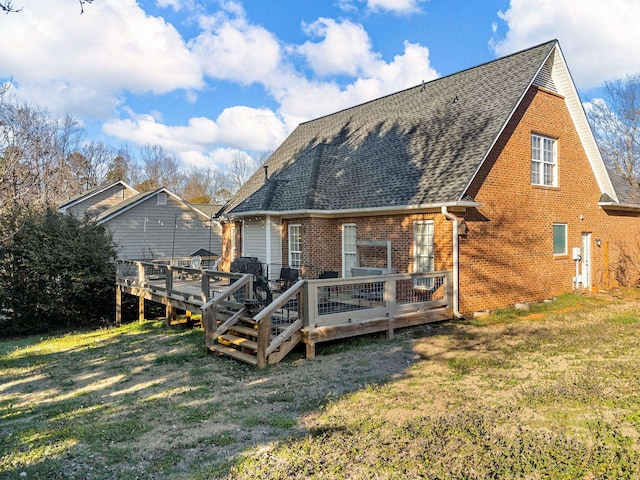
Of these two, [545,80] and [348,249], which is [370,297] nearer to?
[348,249]

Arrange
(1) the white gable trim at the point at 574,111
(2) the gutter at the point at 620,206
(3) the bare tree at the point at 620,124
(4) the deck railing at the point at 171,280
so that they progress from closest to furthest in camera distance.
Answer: (4) the deck railing at the point at 171,280 → (1) the white gable trim at the point at 574,111 → (2) the gutter at the point at 620,206 → (3) the bare tree at the point at 620,124

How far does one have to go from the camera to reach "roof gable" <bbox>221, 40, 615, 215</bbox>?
1163cm

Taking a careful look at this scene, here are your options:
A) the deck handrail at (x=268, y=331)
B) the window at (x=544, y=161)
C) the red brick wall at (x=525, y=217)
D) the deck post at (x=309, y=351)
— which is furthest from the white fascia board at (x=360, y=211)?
the deck post at (x=309, y=351)

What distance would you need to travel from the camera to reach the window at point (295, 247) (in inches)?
548

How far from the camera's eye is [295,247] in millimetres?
14086

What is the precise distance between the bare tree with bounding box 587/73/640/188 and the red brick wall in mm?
20307

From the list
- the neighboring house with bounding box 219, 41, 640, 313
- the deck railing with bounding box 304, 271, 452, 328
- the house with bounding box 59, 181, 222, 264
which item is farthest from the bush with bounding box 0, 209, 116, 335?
the deck railing with bounding box 304, 271, 452, 328

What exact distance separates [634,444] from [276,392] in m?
4.45

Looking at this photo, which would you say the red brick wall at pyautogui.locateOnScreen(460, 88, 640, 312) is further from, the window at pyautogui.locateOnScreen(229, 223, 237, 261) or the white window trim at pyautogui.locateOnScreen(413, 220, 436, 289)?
the window at pyautogui.locateOnScreen(229, 223, 237, 261)

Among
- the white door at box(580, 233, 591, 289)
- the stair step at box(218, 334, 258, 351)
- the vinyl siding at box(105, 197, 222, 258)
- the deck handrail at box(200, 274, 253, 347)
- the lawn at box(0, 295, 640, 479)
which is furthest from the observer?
the vinyl siding at box(105, 197, 222, 258)

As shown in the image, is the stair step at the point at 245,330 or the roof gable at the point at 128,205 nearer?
the stair step at the point at 245,330

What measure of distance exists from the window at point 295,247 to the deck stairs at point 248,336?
4689 mm

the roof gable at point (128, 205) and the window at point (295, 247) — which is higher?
the roof gable at point (128, 205)

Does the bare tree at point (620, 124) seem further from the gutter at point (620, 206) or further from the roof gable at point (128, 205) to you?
the roof gable at point (128, 205)
